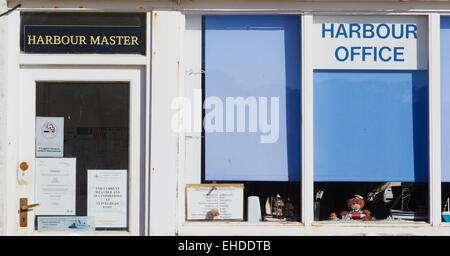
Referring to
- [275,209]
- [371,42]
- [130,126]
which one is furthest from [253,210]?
[371,42]

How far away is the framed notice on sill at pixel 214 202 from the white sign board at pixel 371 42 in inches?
58.4

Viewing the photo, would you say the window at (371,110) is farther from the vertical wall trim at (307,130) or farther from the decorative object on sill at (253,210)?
the decorative object on sill at (253,210)

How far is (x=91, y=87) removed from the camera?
535 cm

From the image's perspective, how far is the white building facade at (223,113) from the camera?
529 centimetres

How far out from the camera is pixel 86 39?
534 centimetres

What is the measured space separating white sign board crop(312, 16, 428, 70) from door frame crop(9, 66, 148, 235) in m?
1.79

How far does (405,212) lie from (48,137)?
354 centimetres

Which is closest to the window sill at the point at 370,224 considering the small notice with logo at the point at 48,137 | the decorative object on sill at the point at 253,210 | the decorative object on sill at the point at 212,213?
the decorative object on sill at the point at 253,210

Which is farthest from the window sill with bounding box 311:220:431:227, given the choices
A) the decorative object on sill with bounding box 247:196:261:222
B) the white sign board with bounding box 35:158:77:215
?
the white sign board with bounding box 35:158:77:215

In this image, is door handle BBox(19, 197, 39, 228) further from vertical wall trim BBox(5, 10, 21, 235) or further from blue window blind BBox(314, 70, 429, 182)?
blue window blind BBox(314, 70, 429, 182)

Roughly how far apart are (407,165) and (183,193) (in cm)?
218

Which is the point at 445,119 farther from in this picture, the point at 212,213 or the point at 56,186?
the point at 56,186

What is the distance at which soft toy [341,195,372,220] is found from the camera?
542 centimetres
